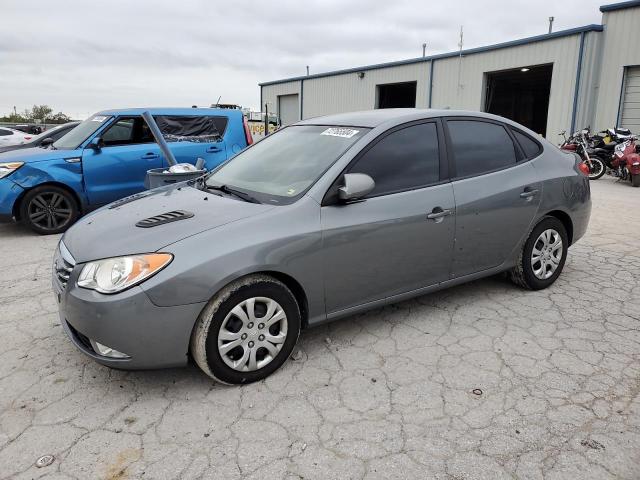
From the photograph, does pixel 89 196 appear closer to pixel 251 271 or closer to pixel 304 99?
pixel 251 271

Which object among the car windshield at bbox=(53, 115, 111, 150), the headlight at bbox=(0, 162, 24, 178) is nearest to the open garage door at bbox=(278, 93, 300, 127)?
the car windshield at bbox=(53, 115, 111, 150)

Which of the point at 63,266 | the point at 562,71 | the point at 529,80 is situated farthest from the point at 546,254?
the point at 529,80

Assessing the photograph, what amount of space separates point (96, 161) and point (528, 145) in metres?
5.52

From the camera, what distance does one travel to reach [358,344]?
3416mm

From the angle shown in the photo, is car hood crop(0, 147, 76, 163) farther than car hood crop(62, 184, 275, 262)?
Yes

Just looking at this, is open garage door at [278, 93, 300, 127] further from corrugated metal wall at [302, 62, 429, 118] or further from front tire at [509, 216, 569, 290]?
front tire at [509, 216, 569, 290]

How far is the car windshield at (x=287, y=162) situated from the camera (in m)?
3.21

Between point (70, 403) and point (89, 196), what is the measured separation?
477 centimetres

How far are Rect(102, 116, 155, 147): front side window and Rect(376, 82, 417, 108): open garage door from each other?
53.9 ft

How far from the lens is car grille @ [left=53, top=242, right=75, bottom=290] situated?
2.82 m

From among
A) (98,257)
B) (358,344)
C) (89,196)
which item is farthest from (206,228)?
(89,196)

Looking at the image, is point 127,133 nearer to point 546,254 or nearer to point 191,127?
point 191,127

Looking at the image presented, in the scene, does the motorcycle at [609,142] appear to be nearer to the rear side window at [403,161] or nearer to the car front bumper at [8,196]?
the rear side window at [403,161]

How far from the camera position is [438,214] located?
11.4ft
